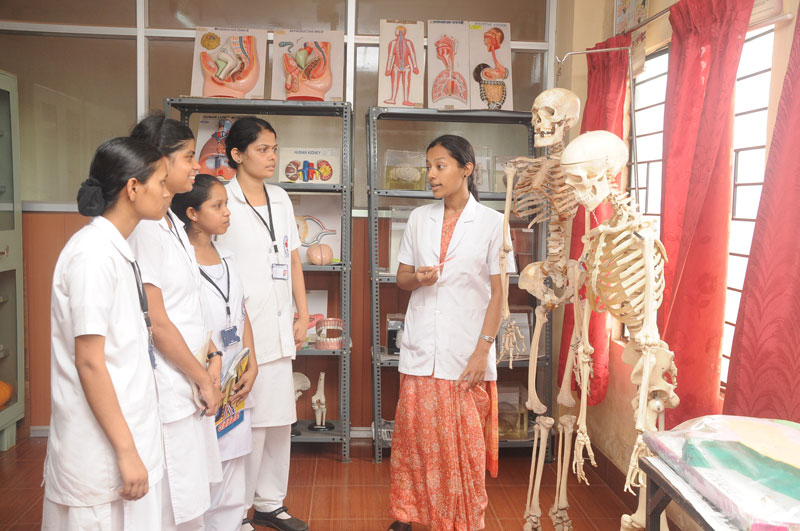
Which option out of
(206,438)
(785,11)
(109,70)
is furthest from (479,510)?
(109,70)

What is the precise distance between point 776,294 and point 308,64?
113 inches

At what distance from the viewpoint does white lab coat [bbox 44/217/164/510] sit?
1.58 metres

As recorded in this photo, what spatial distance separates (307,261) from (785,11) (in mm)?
2655

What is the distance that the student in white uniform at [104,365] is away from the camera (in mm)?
1584

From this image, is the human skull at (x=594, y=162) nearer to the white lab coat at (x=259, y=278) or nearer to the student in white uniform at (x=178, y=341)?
A: the student in white uniform at (x=178, y=341)

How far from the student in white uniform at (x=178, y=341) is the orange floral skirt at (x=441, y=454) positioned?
836 millimetres

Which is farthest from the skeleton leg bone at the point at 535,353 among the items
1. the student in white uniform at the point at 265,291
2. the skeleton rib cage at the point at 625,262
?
the student in white uniform at the point at 265,291

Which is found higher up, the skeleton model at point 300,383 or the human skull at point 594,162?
the human skull at point 594,162

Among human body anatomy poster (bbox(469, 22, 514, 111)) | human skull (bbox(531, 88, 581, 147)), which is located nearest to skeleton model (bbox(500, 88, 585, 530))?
human skull (bbox(531, 88, 581, 147))

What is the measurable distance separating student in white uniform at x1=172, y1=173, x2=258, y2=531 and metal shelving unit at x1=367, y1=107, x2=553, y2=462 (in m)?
1.22

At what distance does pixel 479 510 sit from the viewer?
2633 millimetres

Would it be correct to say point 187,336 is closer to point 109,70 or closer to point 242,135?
point 242,135

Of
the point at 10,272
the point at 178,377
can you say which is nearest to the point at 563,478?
the point at 178,377

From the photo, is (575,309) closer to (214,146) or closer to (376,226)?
(376,226)
